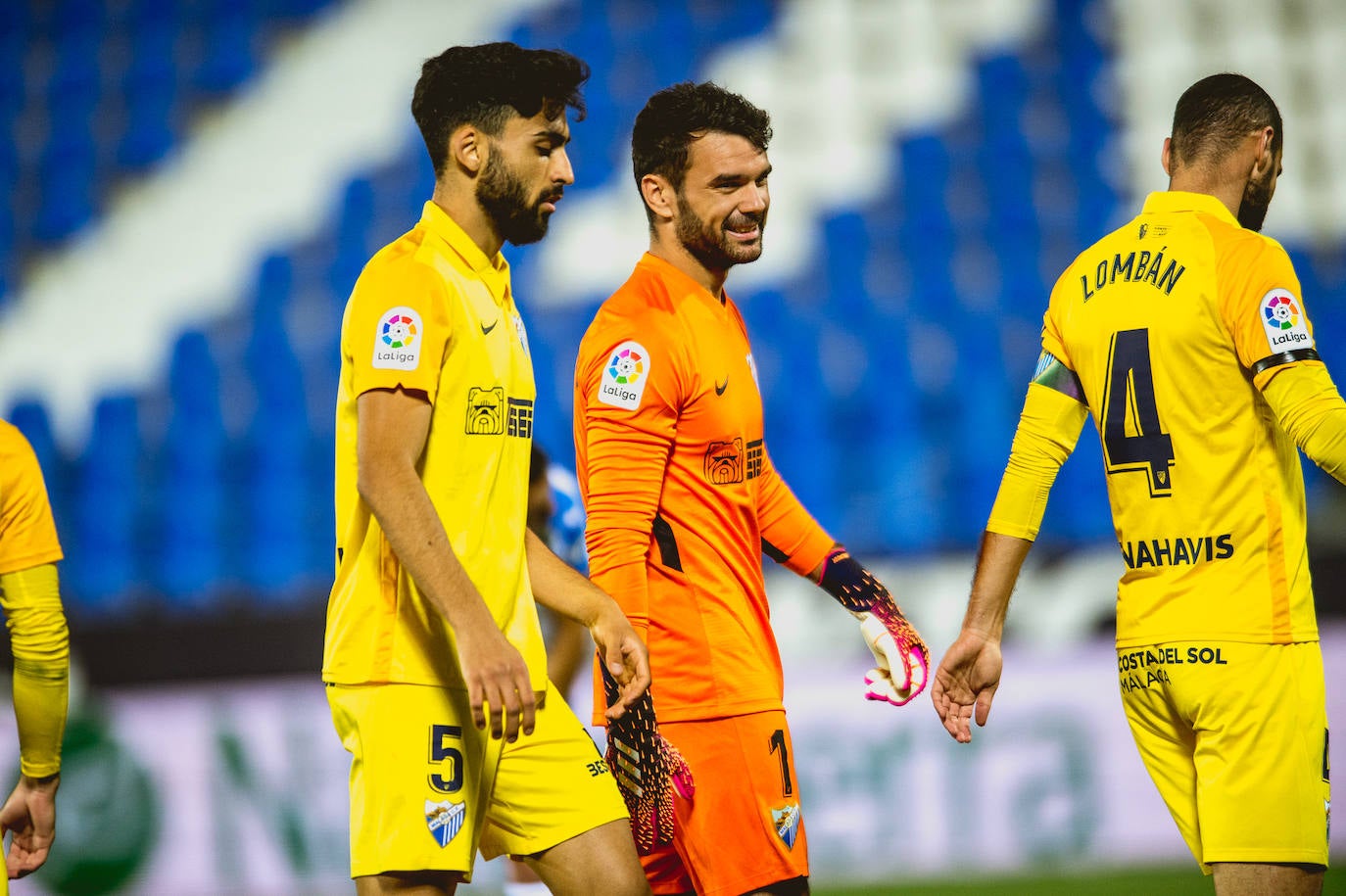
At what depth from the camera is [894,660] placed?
11.2ft

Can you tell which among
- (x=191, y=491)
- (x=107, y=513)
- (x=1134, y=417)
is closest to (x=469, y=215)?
(x=1134, y=417)

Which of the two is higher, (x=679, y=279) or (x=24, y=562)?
(x=679, y=279)

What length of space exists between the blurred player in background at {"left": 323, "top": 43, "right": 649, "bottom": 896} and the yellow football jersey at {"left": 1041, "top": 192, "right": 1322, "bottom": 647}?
45.6 inches

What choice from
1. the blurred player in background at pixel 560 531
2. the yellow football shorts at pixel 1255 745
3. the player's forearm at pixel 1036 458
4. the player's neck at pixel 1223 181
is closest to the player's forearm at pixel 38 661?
the blurred player in background at pixel 560 531

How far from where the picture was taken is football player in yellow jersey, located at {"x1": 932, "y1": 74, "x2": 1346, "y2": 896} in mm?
2949

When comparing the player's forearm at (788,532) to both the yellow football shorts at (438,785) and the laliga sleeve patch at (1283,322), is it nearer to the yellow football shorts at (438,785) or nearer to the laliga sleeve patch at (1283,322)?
the yellow football shorts at (438,785)

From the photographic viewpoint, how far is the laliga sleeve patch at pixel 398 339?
255 centimetres

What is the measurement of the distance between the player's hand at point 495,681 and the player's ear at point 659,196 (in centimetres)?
139

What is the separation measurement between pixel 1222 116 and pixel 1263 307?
51 centimetres

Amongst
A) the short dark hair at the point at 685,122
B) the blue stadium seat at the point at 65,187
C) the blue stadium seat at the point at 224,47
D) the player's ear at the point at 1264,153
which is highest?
the blue stadium seat at the point at 224,47

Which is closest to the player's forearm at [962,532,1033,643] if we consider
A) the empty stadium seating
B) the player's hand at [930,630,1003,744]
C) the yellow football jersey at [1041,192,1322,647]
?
the player's hand at [930,630,1003,744]

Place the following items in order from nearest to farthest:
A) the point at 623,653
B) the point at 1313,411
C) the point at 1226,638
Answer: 1. the point at 623,653
2. the point at 1313,411
3. the point at 1226,638

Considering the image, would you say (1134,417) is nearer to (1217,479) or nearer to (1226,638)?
(1217,479)

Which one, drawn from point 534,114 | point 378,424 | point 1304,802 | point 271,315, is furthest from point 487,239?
point 271,315
